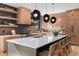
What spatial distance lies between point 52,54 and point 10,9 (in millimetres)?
1073

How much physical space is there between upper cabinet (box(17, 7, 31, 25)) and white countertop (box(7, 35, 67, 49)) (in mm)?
317

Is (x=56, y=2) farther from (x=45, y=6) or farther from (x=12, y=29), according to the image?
(x=12, y=29)

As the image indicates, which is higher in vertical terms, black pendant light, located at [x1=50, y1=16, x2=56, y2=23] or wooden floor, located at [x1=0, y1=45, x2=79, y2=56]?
black pendant light, located at [x1=50, y1=16, x2=56, y2=23]

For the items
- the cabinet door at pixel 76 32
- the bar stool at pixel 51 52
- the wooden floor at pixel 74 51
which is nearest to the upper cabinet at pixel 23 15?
the bar stool at pixel 51 52

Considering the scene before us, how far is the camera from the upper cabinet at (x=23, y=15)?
69.9 inches

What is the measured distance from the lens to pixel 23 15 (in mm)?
1810

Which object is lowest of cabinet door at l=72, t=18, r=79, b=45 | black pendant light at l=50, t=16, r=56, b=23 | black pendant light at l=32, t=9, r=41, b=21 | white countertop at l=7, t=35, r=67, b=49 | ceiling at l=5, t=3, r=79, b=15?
white countertop at l=7, t=35, r=67, b=49

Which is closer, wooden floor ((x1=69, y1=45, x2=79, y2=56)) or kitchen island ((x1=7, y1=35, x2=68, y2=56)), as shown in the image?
kitchen island ((x1=7, y1=35, x2=68, y2=56))

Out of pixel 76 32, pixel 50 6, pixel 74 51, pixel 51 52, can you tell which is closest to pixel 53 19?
pixel 50 6

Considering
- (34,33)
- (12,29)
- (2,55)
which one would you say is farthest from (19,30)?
(2,55)

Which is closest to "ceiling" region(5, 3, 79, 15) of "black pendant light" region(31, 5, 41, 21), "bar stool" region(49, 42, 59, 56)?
"black pendant light" region(31, 5, 41, 21)

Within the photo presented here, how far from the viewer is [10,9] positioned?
1726mm

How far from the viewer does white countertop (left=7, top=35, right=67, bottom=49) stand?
5.71 ft

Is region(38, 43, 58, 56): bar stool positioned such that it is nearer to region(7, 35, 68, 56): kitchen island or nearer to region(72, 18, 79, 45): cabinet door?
region(7, 35, 68, 56): kitchen island
